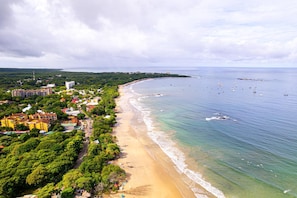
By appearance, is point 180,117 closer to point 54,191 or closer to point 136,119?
point 136,119

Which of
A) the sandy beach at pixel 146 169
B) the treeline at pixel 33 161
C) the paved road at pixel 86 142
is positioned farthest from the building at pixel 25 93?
the sandy beach at pixel 146 169

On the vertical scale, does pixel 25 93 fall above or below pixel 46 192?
above

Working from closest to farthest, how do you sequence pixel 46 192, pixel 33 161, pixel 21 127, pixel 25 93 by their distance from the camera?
pixel 46 192 → pixel 33 161 → pixel 21 127 → pixel 25 93

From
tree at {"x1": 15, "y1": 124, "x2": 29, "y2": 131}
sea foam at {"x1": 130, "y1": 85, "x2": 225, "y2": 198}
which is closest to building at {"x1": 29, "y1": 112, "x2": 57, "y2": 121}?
tree at {"x1": 15, "y1": 124, "x2": 29, "y2": 131}

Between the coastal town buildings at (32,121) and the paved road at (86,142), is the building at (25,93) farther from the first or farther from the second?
the paved road at (86,142)

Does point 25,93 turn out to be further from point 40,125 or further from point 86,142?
point 86,142

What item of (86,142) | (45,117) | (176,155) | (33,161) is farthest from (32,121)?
(176,155)

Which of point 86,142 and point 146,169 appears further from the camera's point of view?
point 86,142
